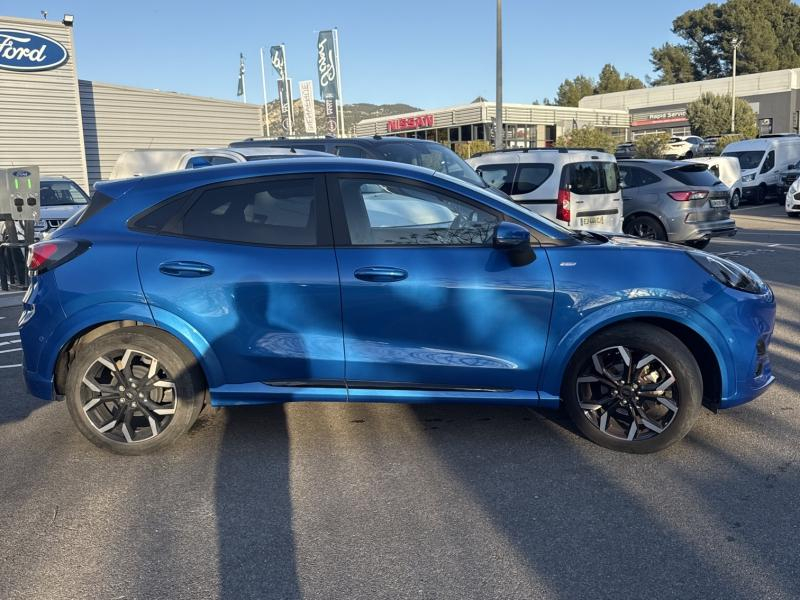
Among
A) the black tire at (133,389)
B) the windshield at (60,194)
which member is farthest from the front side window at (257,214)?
the windshield at (60,194)

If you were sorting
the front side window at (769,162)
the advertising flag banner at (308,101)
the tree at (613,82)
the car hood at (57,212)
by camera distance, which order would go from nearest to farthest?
the car hood at (57,212), the front side window at (769,162), the advertising flag banner at (308,101), the tree at (613,82)

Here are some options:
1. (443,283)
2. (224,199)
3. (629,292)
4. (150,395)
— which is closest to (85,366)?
(150,395)

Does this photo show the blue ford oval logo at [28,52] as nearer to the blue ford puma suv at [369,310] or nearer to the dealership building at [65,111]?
the dealership building at [65,111]

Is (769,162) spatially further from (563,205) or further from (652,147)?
(563,205)

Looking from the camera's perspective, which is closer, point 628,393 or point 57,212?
point 628,393

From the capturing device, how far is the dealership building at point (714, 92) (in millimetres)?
54219

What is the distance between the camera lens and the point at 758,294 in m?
4.10

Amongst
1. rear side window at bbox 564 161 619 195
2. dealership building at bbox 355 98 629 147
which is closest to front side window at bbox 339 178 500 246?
rear side window at bbox 564 161 619 195

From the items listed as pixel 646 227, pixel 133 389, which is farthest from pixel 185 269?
pixel 646 227

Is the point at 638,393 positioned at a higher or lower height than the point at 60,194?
lower

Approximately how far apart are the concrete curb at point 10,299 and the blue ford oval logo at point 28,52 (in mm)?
11982

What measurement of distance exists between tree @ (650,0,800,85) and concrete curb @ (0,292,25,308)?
78.6m

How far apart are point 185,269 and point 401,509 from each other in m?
1.80

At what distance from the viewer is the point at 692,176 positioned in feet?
38.8
